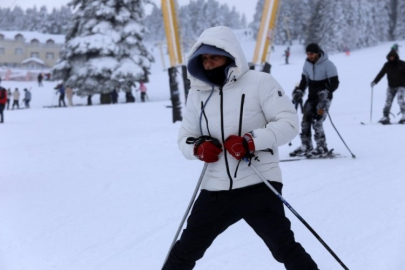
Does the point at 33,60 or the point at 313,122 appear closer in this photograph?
the point at 313,122

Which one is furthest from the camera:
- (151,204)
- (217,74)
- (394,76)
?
(394,76)

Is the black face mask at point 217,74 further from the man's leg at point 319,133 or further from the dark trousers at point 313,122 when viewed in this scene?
the man's leg at point 319,133

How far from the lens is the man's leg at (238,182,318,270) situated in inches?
97.5

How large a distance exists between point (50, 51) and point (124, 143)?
6893cm

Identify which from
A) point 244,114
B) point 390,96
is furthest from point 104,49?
point 244,114

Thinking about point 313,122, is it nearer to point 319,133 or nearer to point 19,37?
point 319,133

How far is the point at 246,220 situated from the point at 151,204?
277 centimetres

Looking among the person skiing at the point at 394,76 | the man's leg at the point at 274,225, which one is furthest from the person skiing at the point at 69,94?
the man's leg at the point at 274,225

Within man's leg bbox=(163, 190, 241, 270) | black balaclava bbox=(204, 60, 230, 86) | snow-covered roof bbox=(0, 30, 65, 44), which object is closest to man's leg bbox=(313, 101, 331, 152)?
black balaclava bbox=(204, 60, 230, 86)

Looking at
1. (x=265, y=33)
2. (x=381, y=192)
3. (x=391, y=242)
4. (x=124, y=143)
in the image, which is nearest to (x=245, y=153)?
(x=391, y=242)

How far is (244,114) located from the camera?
8.70 ft

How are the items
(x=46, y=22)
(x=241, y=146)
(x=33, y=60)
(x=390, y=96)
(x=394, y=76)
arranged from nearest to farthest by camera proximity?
(x=241, y=146)
(x=394, y=76)
(x=390, y=96)
(x=33, y=60)
(x=46, y=22)

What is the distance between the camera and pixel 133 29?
2950 centimetres

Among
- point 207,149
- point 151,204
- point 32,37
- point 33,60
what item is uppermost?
point 32,37
